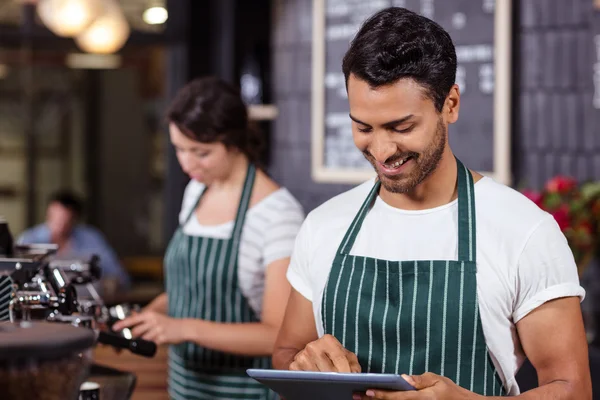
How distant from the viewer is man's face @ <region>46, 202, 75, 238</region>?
5.92m

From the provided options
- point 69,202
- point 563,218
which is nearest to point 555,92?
point 563,218

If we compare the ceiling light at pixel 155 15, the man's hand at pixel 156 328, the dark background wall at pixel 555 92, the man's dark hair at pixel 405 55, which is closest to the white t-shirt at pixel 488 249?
the man's dark hair at pixel 405 55

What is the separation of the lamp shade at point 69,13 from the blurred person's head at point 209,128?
264 centimetres

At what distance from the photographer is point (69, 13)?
5168mm

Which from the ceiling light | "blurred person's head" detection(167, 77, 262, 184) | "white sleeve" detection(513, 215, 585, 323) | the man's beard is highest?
the ceiling light

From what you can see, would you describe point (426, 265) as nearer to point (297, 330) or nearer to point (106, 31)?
point (297, 330)

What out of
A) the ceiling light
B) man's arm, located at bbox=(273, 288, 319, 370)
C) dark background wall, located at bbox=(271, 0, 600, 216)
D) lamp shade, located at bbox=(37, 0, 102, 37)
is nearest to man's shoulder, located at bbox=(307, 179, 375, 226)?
man's arm, located at bbox=(273, 288, 319, 370)

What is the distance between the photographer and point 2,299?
80.0 inches

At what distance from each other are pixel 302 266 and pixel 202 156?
818mm

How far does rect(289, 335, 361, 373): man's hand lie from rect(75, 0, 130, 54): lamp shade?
4032 mm

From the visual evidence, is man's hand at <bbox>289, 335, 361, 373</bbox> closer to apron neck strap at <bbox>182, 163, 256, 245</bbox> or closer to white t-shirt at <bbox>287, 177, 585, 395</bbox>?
white t-shirt at <bbox>287, 177, 585, 395</bbox>

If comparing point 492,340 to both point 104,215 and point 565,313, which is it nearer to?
point 565,313

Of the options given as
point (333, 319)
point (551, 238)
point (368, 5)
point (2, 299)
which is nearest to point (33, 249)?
point (2, 299)

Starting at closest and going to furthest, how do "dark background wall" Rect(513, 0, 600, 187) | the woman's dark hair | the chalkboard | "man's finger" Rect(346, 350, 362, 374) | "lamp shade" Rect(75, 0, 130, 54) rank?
"man's finger" Rect(346, 350, 362, 374) < the woman's dark hair < "dark background wall" Rect(513, 0, 600, 187) < the chalkboard < "lamp shade" Rect(75, 0, 130, 54)
